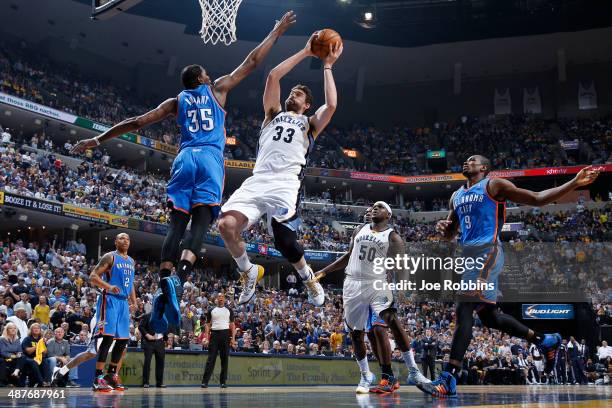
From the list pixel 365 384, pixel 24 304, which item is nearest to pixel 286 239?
pixel 365 384

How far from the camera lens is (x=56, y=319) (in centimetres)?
1498

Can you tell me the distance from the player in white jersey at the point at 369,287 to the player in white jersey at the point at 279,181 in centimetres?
191

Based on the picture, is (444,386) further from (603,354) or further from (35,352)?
(603,354)

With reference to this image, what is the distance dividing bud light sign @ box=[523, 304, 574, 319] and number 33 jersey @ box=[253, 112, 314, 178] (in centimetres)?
2688

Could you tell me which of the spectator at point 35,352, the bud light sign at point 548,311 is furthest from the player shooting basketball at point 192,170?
the bud light sign at point 548,311

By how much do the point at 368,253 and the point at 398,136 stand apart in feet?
134

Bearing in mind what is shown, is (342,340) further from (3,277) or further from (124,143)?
(124,143)

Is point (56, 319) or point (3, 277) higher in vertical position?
point (3, 277)

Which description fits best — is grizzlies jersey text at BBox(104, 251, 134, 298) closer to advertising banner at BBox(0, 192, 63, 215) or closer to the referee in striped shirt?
the referee in striped shirt

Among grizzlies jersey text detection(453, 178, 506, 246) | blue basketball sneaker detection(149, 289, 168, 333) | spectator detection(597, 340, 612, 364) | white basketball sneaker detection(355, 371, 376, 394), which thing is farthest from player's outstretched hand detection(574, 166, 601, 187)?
spectator detection(597, 340, 612, 364)

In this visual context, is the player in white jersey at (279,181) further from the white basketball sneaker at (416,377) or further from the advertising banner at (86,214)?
the advertising banner at (86,214)

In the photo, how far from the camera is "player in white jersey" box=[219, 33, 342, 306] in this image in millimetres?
6414

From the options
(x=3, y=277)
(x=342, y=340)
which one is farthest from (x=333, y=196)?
(x=3, y=277)

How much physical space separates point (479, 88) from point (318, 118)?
149 ft
